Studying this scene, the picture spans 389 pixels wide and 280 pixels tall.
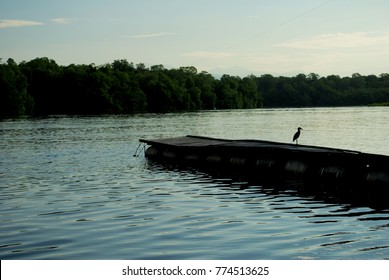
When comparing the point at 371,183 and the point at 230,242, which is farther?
the point at 371,183

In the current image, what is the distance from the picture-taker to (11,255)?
591 inches

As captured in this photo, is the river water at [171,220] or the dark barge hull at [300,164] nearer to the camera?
the river water at [171,220]

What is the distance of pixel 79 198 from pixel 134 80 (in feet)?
571

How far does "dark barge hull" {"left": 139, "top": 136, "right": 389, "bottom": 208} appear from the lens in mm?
26047

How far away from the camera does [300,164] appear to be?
31.6 meters

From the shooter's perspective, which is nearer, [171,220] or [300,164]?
[171,220]

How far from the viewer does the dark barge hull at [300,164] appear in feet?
85.5

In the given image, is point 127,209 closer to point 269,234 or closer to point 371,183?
point 269,234

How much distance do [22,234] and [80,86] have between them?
15924 cm

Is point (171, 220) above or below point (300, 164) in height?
below

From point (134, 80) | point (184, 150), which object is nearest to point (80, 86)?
point (134, 80)
